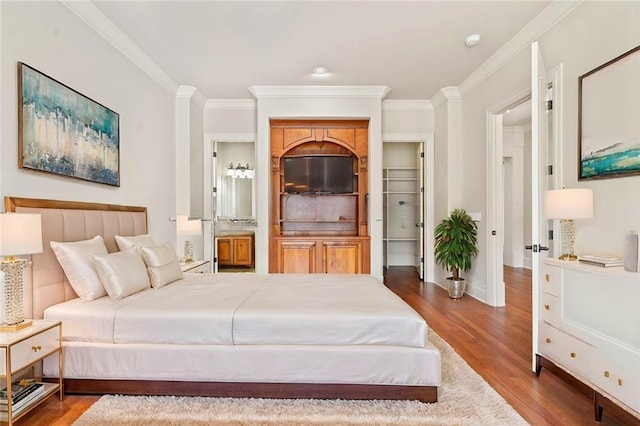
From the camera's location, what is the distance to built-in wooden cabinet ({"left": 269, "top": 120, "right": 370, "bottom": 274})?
4980mm

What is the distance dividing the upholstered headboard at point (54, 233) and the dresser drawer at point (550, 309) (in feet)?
11.1

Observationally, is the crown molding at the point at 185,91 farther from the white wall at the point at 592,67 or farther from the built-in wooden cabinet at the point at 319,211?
the white wall at the point at 592,67

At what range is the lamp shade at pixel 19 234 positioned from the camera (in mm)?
1782

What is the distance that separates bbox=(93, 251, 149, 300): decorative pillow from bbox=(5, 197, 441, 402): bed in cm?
16

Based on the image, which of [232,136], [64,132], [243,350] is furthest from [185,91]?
[243,350]

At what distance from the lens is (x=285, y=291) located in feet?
8.57

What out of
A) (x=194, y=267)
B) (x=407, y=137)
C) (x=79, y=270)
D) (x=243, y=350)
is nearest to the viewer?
(x=243, y=350)

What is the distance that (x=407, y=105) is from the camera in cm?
547

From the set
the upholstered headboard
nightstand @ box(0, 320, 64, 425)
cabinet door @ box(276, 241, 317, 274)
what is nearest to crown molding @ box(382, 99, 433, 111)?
cabinet door @ box(276, 241, 317, 274)

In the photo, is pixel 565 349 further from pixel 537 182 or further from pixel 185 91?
pixel 185 91

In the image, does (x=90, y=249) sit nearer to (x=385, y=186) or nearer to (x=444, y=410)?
(x=444, y=410)

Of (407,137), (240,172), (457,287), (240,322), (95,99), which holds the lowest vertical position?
(457,287)

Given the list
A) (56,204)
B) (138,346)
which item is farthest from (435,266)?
(56,204)

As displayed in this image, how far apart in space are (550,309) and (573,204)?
0.74 m
